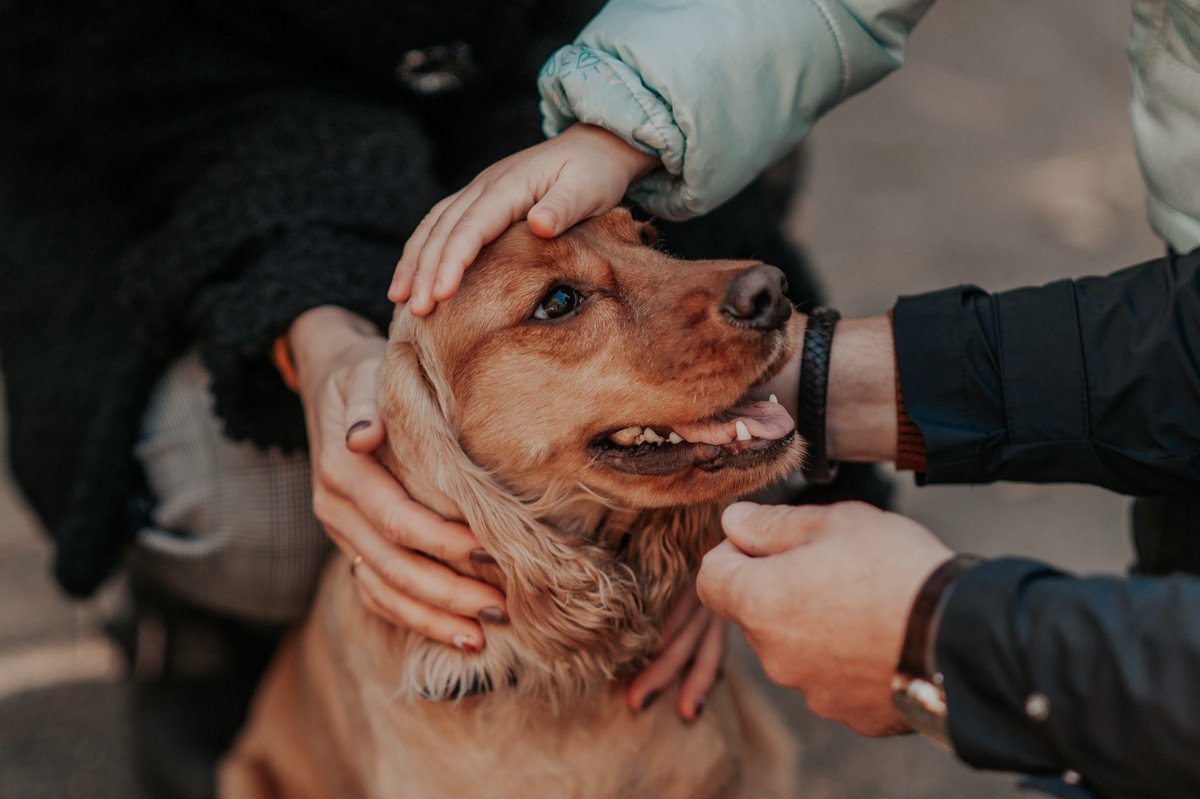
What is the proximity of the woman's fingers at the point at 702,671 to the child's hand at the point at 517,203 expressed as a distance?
0.89m

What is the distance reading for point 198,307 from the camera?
7.81 feet

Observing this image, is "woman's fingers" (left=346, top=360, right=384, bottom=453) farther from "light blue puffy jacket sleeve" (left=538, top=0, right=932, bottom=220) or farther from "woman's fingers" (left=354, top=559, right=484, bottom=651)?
"light blue puffy jacket sleeve" (left=538, top=0, right=932, bottom=220)

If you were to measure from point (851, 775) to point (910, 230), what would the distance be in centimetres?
252

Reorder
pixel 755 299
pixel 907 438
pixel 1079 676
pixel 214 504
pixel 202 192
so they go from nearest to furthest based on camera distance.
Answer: pixel 1079 676 → pixel 755 299 → pixel 907 438 → pixel 202 192 → pixel 214 504

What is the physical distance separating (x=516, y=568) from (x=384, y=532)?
235 mm

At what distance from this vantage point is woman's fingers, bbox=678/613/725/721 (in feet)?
7.19

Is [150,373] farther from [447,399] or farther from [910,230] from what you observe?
[910,230]

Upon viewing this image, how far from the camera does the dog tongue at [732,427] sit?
1.80m

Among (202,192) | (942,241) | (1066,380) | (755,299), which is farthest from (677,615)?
(942,241)

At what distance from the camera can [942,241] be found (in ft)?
15.0

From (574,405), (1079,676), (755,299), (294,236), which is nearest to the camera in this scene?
(1079,676)

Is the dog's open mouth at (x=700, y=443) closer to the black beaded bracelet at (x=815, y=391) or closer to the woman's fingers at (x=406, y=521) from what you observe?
the black beaded bracelet at (x=815, y=391)

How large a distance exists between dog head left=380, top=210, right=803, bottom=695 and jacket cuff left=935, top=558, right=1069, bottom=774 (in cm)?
52

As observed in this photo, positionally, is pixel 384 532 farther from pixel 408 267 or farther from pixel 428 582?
pixel 408 267
